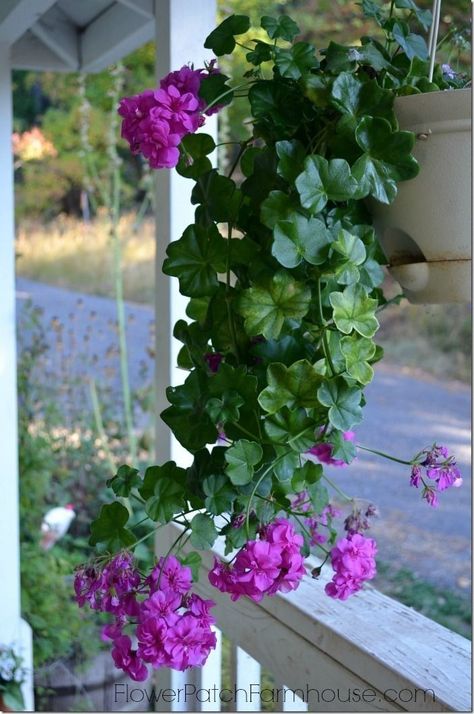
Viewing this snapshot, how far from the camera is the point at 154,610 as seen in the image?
2.12 ft

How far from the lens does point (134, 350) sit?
5.18m

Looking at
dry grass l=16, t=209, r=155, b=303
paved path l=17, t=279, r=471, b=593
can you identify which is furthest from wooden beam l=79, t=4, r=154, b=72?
dry grass l=16, t=209, r=155, b=303

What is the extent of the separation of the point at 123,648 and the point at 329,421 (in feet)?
0.82

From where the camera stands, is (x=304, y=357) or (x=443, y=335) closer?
(x=304, y=357)

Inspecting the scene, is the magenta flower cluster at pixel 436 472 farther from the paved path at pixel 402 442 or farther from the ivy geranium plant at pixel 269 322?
the paved path at pixel 402 442

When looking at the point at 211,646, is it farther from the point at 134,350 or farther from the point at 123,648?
the point at 134,350

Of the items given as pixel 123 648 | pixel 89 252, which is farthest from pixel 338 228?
pixel 89 252

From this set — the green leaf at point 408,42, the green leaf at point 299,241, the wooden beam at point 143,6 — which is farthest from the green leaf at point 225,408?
the wooden beam at point 143,6

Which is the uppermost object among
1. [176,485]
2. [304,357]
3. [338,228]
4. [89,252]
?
[89,252]

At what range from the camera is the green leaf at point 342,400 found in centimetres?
63

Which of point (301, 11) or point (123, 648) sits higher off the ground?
point (301, 11)

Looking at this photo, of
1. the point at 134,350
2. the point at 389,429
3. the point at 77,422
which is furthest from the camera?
the point at 134,350

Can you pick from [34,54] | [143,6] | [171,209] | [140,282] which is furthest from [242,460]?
[140,282]

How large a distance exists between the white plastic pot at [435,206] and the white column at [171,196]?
501mm
